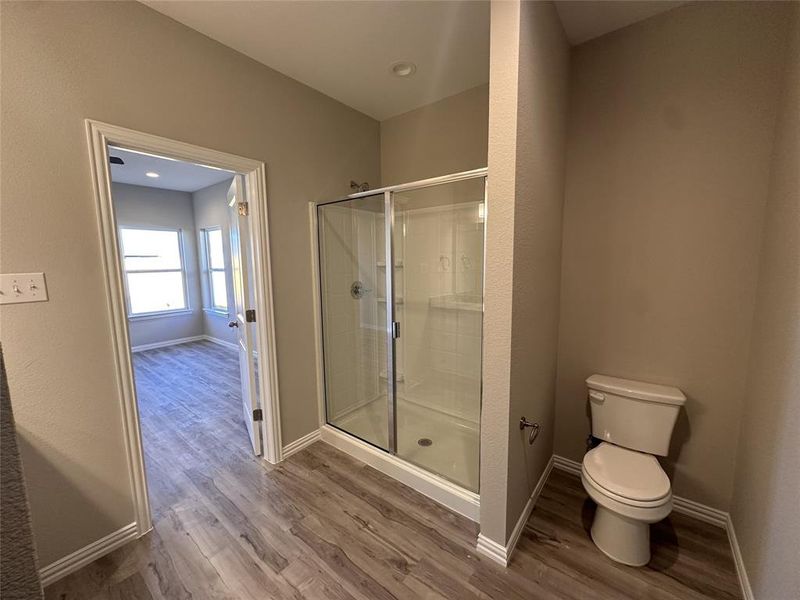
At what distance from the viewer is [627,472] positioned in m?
→ 1.58

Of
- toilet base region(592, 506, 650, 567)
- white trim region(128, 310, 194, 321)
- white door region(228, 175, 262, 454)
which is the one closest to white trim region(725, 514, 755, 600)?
toilet base region(592, 506, 650, 567)

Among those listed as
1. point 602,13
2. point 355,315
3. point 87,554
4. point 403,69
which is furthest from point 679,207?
point 87,554

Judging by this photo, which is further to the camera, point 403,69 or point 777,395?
point 403,69

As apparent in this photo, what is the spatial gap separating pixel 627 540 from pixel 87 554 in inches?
100

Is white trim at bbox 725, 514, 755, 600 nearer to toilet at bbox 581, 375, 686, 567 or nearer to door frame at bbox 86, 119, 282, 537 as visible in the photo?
toilet at bbox 581, 375, 686, 567

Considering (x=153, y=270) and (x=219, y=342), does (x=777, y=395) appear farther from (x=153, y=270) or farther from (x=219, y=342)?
(x=153, y=270)

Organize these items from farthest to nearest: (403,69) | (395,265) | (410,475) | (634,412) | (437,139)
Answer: (437,139)
(395,265)
(403,69)
(410,475)
(634,412)

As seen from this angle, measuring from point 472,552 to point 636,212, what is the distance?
1999 mm

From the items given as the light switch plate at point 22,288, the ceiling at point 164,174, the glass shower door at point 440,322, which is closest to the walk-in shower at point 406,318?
the glass shower door at point 440,322

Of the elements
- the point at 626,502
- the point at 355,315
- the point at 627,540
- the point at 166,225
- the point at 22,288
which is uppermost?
the point at 166,225

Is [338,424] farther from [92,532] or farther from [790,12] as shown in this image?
[790,12]

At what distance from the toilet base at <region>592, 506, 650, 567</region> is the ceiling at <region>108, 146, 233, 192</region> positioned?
4344mm

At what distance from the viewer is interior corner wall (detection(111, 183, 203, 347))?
4816mm

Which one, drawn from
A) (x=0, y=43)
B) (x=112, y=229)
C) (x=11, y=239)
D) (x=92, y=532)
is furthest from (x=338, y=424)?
(x=0, y=43)
